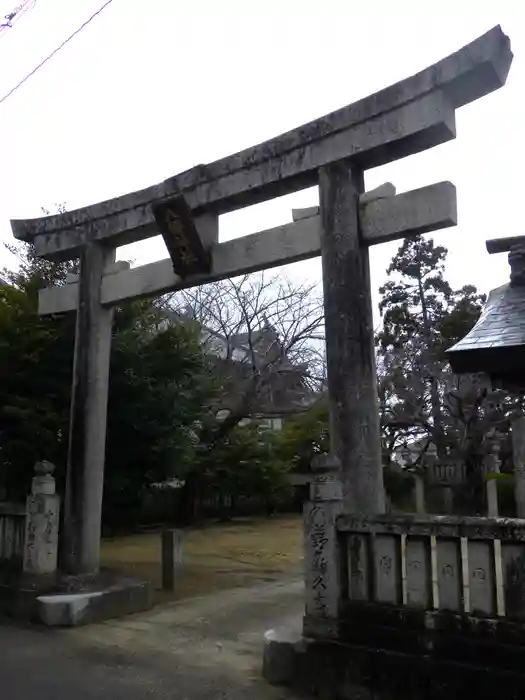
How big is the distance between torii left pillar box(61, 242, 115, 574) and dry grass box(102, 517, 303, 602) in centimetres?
151

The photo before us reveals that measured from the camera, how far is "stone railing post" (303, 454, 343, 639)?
17.1 ft

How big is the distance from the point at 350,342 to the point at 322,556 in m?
2.01

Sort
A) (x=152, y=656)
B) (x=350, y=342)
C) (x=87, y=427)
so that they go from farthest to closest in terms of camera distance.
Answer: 1. (x=87, y=427)
2. (x=152, y=656)
3. (x=350, y=342)

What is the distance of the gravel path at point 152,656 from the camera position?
5.30m

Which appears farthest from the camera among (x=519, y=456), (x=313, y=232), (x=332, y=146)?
(x=519, y=456)

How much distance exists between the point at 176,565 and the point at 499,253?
645 cm

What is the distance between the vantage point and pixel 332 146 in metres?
6.57

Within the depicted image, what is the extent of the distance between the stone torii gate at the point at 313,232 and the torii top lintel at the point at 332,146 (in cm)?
1

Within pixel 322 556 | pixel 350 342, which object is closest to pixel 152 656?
pixel 322 556

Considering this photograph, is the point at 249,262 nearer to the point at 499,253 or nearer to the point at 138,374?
the point at 499,253

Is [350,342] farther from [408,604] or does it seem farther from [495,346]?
[408,604]

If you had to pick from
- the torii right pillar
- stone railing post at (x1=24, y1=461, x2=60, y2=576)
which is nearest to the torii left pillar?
stone railing post at (x1=24, y1=461, x2=60, y2=576)

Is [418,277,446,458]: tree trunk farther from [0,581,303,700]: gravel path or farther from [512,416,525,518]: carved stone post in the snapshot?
[0,581,303,700]: gravel path

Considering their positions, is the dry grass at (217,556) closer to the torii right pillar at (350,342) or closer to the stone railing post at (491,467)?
the torii right pillar at (350,342)
